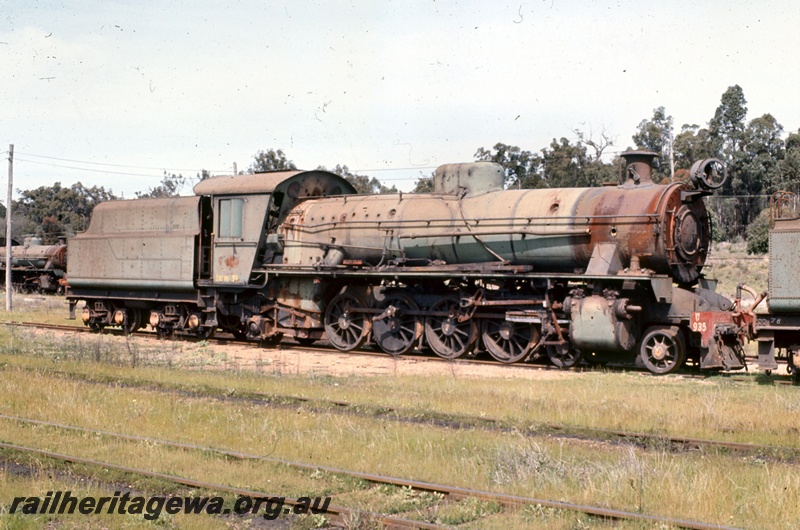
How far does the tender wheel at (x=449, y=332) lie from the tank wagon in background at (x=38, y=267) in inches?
1331

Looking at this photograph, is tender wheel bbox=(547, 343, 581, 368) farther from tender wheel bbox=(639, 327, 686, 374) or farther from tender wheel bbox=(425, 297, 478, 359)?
tender wheel bbox=(425, 297, 478, 359)

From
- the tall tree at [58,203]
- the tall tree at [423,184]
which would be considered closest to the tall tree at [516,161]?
the tall tree at [423,184]

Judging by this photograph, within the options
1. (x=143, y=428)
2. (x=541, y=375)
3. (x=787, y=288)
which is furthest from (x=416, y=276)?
(x=143, y=428)

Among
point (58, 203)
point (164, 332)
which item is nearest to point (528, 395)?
point (164, 332)

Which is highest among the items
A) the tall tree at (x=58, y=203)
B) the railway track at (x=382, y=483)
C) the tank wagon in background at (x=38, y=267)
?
the tall tree at (x=58, y=203)

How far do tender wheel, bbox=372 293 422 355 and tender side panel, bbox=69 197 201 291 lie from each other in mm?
5522

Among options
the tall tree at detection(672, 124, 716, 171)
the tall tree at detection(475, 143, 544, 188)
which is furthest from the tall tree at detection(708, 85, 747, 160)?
the tall tree at detection(475, 143, 544, 188)

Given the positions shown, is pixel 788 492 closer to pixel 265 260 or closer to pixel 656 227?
pixel 656 227

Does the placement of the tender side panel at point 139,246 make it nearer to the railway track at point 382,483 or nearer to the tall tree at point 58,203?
the railway track at point 382,483

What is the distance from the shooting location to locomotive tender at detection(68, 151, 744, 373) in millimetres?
16344

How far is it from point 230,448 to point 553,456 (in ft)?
11.8

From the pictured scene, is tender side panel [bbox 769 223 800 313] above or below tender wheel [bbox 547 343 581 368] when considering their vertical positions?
above

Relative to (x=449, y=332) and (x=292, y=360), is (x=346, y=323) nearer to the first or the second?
(x=292, y=360)

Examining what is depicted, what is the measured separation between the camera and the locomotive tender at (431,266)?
1634 centimetres
